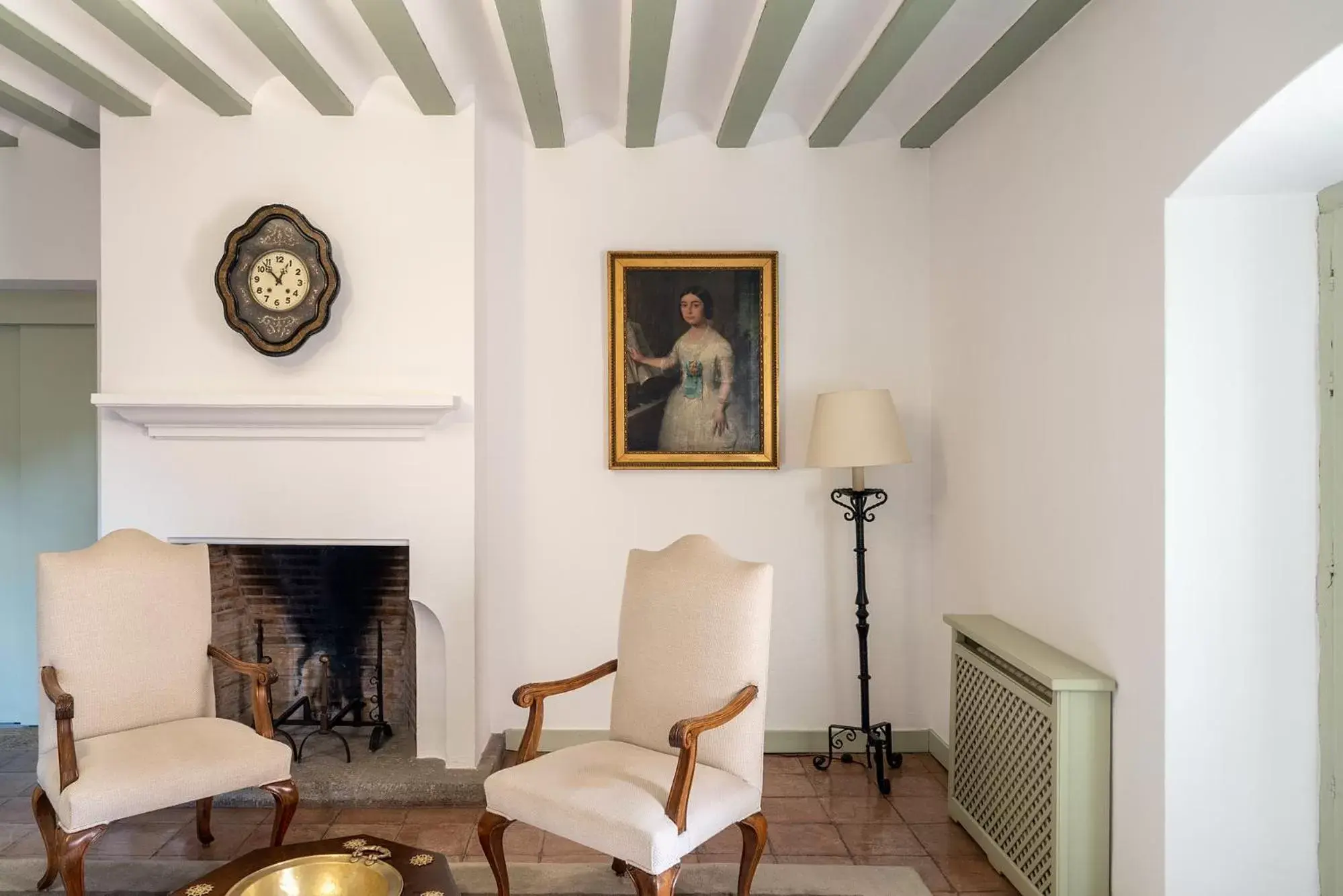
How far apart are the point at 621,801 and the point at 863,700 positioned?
69.2 inches

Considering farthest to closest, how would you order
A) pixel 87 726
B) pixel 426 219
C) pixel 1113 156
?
1. pixel 426 219
2. pixel 87 726
3. pixel 1113 156

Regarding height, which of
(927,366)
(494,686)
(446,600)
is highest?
(927,366)

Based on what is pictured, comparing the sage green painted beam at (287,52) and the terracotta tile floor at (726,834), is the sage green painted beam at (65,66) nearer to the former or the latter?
the sage green painted beam at (287,52)

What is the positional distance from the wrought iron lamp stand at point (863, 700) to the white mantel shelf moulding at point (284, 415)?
175cm

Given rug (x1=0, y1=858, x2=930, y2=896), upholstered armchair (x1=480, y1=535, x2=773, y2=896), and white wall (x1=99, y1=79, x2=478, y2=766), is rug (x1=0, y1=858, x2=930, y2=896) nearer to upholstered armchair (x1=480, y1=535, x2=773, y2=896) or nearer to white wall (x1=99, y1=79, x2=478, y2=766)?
upholstered armchair (x1=480, y1=535, x2=773, y2=896)

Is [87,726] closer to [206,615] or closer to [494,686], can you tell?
[206,615]

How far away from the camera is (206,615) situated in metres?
3.23

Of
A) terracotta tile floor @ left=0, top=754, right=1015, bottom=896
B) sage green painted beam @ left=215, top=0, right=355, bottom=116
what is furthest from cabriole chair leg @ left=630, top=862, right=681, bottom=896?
sage green painted beam @ left=215, top=0, right=355, bottom=116

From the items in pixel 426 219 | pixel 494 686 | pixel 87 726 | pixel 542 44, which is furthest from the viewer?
pixel 494 686

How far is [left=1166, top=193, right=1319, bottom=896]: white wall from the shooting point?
2.35m

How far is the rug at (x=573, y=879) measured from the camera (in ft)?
9.38

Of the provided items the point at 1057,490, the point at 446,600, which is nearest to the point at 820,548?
the point at 1057,490

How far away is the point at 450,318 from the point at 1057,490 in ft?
7.76

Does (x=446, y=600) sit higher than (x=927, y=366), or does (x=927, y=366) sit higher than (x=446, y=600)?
(x=927, y=366)
